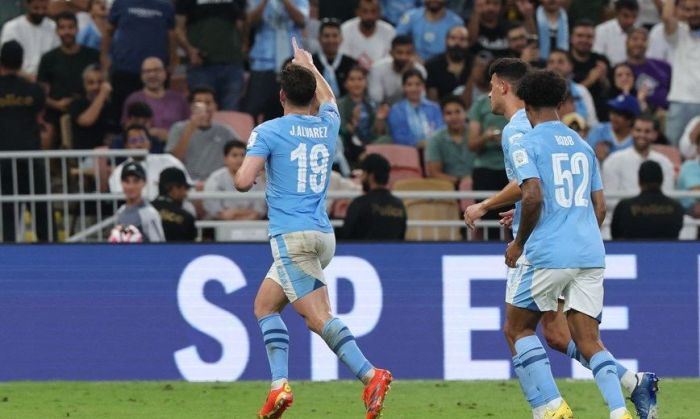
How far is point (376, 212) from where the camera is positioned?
45.7 ft

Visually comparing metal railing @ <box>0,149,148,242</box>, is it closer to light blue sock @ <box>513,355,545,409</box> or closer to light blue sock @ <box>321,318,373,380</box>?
light blue sock @ <box>321,318,373,380</box>

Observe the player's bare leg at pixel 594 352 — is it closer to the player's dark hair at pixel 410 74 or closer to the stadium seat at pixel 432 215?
the stadium seat at pixel 432 215

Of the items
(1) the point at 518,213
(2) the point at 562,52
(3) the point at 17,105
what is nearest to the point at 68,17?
(3) the point at 17,105

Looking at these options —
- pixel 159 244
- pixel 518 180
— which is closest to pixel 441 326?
pixel 159 244

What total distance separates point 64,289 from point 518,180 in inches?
226

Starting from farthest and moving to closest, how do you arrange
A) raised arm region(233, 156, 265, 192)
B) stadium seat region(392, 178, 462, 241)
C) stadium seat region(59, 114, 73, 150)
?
stadium seat region(59, 114, 73, 150) → stadium seat region(392, 178, 462, 241) → raised arm region(233, 156, 265, 192)

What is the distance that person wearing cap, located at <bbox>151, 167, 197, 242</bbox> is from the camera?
1420 cm

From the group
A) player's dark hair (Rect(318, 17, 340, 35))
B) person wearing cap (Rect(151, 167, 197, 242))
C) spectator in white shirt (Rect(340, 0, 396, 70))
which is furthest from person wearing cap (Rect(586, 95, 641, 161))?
person wearing cap (Rect(151, 167, 197, 242))

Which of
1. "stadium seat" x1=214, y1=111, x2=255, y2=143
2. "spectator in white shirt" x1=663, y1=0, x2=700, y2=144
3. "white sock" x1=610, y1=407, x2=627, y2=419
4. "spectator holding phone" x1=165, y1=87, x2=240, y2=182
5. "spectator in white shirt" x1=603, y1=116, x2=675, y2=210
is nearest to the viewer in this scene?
"white sock" x1=610, y1=407, x2=627, y2=419

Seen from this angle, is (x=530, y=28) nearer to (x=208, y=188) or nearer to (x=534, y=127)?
(x=208, y=188)

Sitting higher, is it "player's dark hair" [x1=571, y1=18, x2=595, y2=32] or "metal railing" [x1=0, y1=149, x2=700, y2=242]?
"player's dark hair" [x1=571, y1=18, x2=595, y2=32]

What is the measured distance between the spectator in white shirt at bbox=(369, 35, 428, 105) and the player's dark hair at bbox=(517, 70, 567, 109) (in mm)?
9203

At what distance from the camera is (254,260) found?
13.0 meters

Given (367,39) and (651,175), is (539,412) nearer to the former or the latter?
(651,175)
